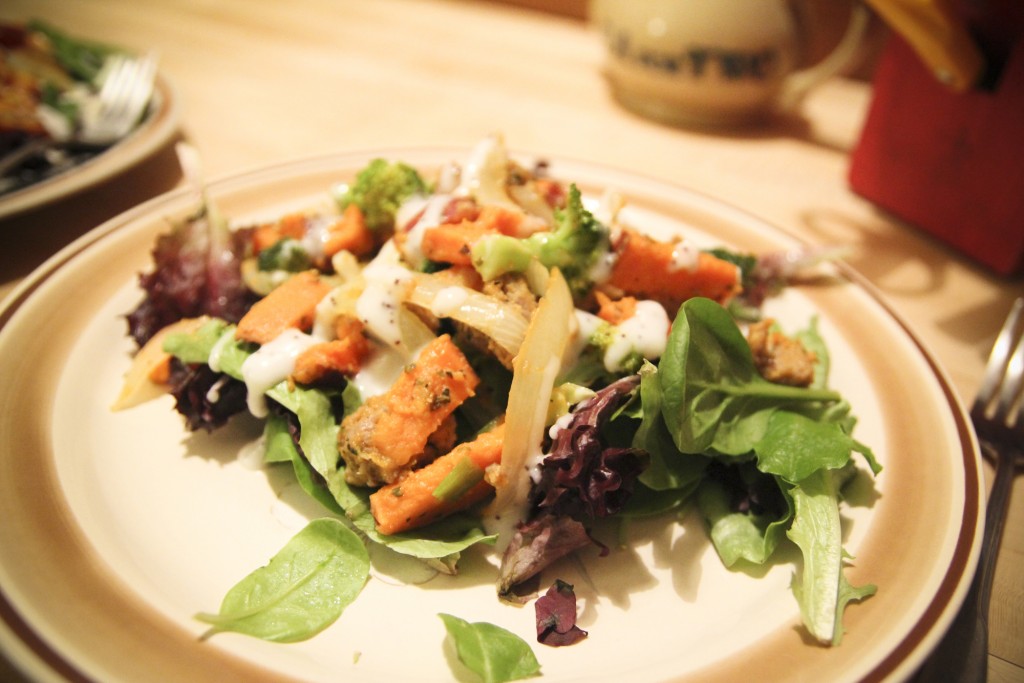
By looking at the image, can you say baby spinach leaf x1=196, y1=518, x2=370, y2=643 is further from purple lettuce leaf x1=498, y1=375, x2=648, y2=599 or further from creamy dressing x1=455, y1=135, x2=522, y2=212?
creamy dressing x1=455, y1=135, x2=522, y2=212

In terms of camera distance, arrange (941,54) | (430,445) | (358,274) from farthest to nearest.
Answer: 1. (941,54)
2. (358,274)
3. (430,445)

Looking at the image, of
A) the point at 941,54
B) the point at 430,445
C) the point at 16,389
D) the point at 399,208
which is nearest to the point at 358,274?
the point at 399,208

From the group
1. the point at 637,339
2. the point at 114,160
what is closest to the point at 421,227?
the point at 637,339

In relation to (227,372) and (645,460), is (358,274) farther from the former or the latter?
(645,460)

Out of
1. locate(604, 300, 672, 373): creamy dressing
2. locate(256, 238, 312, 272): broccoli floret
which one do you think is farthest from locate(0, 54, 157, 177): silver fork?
locate(604, 300, 672, 373): creamy dressing

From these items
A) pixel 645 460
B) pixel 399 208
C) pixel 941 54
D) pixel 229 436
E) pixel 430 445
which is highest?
pixel 941 54

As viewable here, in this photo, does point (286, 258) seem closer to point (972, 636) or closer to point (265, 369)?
point (265, 369)

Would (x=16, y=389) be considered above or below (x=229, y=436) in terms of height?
above
